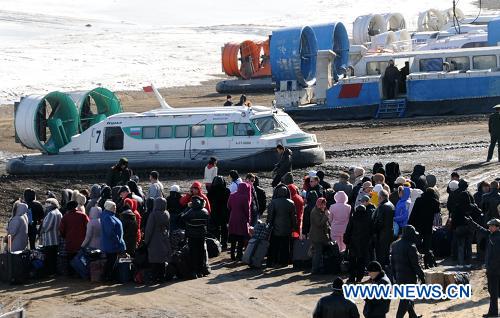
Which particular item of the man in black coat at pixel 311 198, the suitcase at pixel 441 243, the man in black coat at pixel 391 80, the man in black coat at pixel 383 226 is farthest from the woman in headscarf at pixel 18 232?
the man in black coat at pixel 391 80

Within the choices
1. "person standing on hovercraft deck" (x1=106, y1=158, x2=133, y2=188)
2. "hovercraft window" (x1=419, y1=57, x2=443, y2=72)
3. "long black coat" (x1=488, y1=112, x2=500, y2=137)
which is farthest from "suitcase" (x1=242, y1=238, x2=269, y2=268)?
"hovercraft window" (x1=419, y1=57, x2=443, y2=72)

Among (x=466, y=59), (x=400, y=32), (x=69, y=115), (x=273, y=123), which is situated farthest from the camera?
(x=400, y=32)

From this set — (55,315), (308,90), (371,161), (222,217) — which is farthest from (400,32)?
(55,315)

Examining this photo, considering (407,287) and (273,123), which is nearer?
(407,287)

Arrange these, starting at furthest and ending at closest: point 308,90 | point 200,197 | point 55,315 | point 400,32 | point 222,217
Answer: point 400,32, point 308,90, point 222,217, point 200,197, point 55,315

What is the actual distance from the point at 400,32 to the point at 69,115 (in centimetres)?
1540

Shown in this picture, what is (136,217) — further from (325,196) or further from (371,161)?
(371,161)

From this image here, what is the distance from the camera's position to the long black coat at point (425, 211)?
589 inches

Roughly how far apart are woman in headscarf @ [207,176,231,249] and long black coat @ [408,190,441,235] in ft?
9.29

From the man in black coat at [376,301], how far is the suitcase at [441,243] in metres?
4.54

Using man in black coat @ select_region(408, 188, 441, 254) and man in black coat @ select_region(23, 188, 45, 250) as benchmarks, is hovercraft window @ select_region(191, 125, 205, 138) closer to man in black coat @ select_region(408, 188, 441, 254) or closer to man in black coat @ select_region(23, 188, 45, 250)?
man in black coat @ select_region(23, 188, 45, 250)

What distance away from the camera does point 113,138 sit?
24359 mm

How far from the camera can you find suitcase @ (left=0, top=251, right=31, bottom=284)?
15430 millimetres

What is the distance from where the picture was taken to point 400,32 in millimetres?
38625
